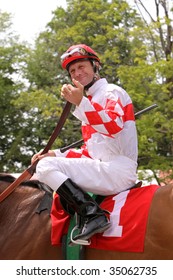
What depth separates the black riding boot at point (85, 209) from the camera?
12.6 ft

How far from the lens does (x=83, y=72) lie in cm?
436

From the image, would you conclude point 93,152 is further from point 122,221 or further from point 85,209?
point 122,221

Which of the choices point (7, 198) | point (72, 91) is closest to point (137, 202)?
point (72, 91)

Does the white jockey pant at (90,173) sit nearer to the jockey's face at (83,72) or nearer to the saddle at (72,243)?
the saddle at (72,243)

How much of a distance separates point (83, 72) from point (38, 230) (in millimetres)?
1457

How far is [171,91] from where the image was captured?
1402 cm

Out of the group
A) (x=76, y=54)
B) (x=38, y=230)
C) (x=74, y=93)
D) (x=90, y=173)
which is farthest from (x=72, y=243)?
(x=76, y=54)

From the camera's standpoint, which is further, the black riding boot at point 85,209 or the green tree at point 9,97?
the green tree at point 9,97

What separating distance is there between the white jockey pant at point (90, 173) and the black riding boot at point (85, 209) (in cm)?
9

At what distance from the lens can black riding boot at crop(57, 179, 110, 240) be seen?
3855 mm

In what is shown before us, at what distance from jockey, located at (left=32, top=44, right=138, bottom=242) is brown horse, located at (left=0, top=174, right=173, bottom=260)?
296mm

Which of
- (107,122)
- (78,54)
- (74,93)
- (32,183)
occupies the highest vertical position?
(78,54)

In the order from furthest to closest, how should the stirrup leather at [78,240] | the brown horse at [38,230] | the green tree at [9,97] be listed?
the green tree at [9,97], the stirrup leather at [78,240], the brown horse at [38,230]

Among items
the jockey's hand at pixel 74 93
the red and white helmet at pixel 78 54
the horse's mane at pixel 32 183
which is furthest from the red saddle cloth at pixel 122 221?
the red and white helmet at pixel 78 54
